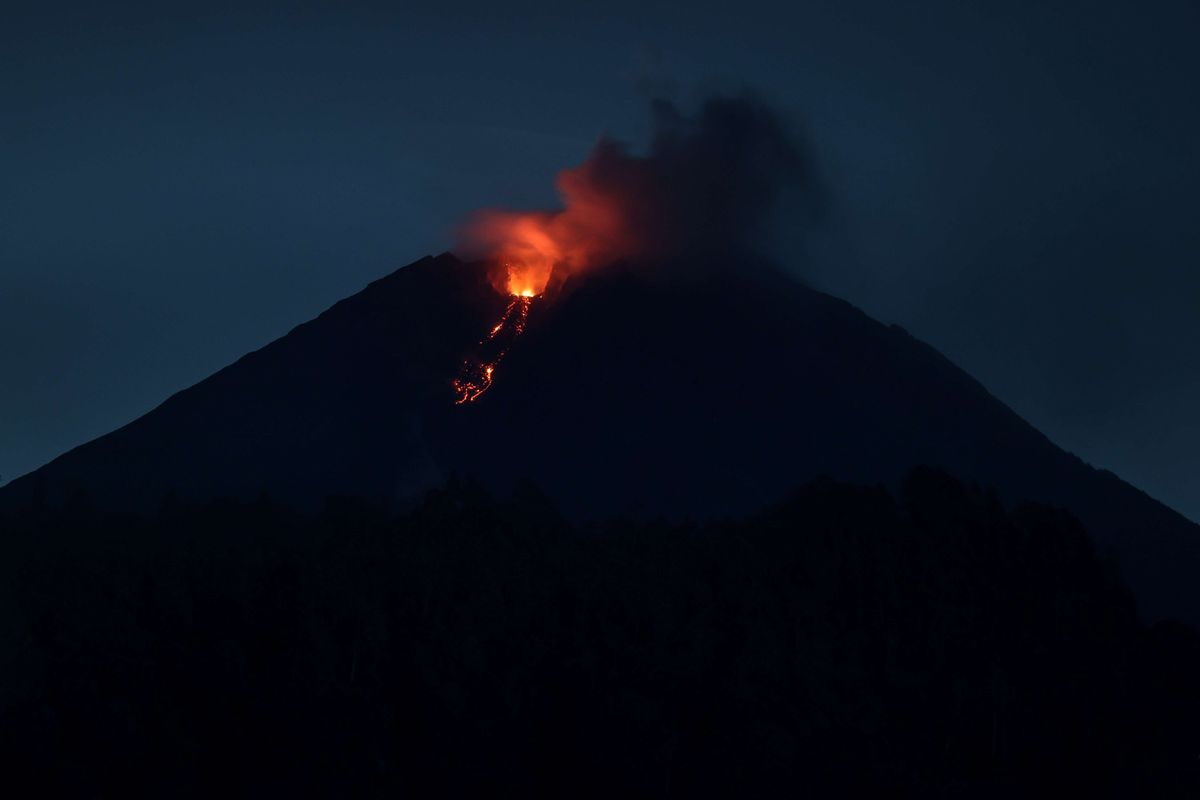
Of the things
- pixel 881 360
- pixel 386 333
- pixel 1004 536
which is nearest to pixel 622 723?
pixel 1004 536

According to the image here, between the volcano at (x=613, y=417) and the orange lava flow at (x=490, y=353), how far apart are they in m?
0.82

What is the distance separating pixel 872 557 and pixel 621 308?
219ft

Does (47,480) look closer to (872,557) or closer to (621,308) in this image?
(621,308)

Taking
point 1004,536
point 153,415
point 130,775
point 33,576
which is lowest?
point 130,775

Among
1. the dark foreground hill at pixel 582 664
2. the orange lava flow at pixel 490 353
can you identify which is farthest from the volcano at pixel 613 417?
the dark foreground hill at pixel 582 664

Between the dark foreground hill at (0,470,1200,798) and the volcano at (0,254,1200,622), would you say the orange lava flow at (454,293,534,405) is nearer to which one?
the volcano at (0,254,1200,622)

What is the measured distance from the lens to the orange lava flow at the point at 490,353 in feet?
358

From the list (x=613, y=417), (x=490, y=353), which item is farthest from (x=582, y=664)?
(x=490, y=353)

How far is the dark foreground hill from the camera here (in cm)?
3581

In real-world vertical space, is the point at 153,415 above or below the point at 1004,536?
above

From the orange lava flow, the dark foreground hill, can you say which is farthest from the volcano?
the dark foreground hill

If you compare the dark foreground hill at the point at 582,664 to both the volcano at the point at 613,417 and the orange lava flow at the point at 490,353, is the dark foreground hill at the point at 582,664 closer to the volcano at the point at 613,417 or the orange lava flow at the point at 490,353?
the volcano at the point at 613,417

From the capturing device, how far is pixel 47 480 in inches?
3649

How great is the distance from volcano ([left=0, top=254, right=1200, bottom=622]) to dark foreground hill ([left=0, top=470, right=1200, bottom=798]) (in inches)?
1312
